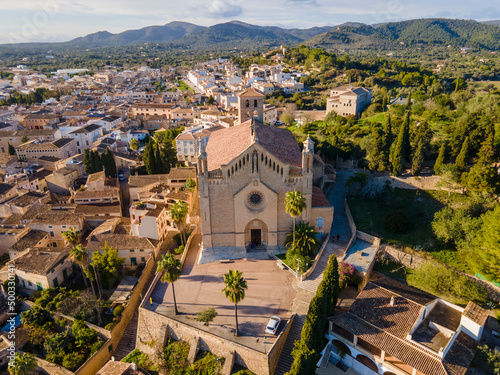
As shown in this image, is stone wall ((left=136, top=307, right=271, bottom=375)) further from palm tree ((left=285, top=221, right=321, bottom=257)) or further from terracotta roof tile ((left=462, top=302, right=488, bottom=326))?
terracotta roof tile ((left=462, top=302, right=488, bottom=326))

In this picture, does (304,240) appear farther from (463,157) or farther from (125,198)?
(125,198)

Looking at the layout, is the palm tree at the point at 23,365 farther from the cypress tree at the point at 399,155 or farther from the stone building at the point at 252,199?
the cypress tree at the point at 399,155

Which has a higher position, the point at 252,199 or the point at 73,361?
the point at 252,199

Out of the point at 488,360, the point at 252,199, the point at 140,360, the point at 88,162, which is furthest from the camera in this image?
the point at 88,162

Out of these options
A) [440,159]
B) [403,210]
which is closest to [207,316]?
[403,210]

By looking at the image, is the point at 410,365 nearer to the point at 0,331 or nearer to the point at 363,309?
the point at 363,309

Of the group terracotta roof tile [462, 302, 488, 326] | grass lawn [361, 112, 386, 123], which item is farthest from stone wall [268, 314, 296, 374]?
grass lawn [361, 112, 386, 123]

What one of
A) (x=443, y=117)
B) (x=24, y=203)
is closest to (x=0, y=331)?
(x=24, y=203)
